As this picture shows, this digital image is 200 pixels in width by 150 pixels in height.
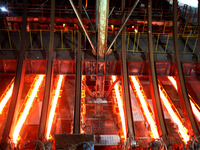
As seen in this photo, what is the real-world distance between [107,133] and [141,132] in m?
1.75

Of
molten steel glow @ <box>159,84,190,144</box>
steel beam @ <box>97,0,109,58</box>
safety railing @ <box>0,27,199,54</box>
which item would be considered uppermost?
safety railing @ <box>0,27,199,54</box>

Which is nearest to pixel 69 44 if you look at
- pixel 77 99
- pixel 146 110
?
pixel 77 99

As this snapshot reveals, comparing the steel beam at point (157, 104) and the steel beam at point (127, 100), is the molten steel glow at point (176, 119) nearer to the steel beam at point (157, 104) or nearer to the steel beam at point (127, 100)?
the steel beam at point (157, 104)

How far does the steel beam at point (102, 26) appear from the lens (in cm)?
587

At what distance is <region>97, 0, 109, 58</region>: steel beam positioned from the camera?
5.87 meters

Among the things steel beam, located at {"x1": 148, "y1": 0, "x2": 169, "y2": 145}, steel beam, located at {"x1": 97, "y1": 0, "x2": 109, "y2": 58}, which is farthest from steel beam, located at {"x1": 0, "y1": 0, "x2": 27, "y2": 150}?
steel beam, located at {"x1": 148, "y1": 0, "x2": 169, "y2": 145}

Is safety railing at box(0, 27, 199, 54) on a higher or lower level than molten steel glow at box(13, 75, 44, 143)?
higher

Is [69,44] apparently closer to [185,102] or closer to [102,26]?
[102,26]

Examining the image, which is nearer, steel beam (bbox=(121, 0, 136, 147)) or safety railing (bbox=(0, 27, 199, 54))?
steel beam (bbox=(121, 0, 136, 147))

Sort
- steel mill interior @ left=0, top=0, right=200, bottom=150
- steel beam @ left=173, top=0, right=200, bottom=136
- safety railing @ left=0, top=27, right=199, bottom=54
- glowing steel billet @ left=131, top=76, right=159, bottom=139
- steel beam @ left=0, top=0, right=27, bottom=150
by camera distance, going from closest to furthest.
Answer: steel beam @ left=0, top=0, right=27, bottom=150 < steel mill interior @ left=0, top=0, right=200, bottom=150 < steel beam @ left=173, top=0, right=200, bottom=136 < glowing steel billet @ left=131, top=76, right=159, bottom=139 < safety railing @ left=0, top=27, right=199, bottom=54

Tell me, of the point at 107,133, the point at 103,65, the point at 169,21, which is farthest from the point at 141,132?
the point at 169,21

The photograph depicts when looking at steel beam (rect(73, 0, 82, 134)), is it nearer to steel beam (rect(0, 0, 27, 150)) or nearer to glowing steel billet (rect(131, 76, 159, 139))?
steel beam (rect(0, 0, 27, 150))

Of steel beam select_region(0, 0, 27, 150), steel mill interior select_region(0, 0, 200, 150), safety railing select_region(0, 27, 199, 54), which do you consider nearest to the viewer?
steel beam select_region(0, 0, 27, 150)

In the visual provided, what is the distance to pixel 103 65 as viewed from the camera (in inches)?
312
